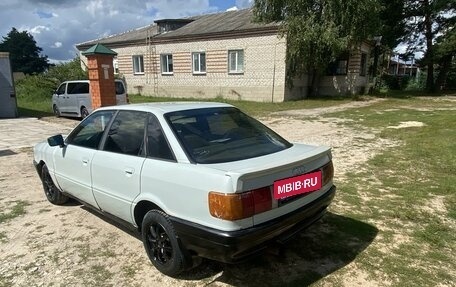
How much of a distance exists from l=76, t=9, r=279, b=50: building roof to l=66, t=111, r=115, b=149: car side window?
17.8 m

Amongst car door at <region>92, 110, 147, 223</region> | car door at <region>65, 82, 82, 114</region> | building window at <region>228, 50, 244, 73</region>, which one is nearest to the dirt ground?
car door at <region>92, 110, 147, 223</region>

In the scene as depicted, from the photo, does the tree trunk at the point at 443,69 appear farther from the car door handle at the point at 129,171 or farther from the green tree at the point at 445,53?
the car door handle at the point at 129,171

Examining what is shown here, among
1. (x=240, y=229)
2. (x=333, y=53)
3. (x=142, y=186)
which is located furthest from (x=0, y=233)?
(x=333, y=53)

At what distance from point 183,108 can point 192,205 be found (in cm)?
116

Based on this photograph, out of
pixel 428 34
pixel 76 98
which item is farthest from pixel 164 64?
pixel 428 34

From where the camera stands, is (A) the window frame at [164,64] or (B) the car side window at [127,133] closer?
(B) the car side window at [127,133]

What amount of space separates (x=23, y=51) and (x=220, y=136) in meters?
69.5

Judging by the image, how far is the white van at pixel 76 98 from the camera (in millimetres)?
13570

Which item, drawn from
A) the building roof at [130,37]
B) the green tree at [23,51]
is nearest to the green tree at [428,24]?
the building roof at [130,37]

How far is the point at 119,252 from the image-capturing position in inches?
142

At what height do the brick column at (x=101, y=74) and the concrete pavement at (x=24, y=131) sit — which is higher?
the brick column at (x=101, y=74)

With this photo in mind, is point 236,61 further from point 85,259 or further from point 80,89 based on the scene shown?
point 85,259

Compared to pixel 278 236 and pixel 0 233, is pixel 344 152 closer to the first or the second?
pixel 278 236

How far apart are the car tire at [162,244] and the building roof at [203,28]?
1896 centimetres
